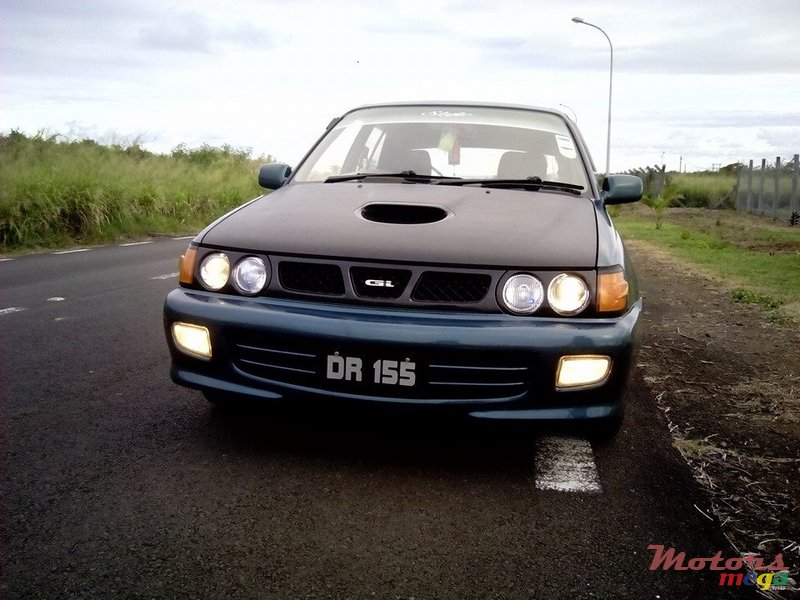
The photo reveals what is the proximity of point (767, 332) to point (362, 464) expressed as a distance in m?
4.29

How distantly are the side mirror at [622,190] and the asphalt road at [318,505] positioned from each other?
3.43 feet

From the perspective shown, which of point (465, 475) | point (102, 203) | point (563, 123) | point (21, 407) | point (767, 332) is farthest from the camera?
point (102, 203)

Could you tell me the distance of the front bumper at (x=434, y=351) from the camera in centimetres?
263

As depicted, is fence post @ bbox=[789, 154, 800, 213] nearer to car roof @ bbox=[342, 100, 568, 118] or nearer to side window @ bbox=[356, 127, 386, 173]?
car roof @ bbox=[342, 100, 568, 118]

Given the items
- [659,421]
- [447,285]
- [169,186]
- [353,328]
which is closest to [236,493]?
[353,328]

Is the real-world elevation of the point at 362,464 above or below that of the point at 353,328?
below

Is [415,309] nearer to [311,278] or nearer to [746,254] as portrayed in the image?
[311,278]

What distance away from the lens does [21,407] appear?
3.57 m

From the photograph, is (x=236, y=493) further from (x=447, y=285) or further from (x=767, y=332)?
(x=767, y=332)

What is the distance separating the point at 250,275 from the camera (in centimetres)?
291

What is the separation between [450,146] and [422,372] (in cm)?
178

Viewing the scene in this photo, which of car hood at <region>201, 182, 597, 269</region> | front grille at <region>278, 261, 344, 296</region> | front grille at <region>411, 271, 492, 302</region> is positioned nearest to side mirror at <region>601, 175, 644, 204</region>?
car hood at <region>201, 182, 597, 269</region>

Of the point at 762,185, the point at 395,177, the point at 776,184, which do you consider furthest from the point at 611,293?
the point at 762,185

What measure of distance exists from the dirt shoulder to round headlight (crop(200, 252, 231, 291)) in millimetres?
1959
